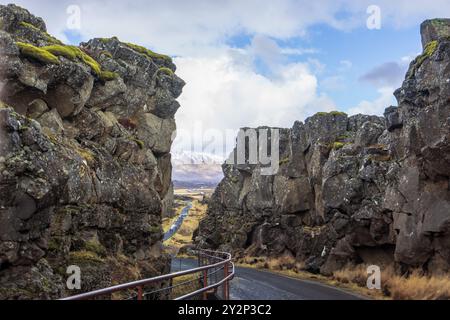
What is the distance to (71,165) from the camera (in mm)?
A: 19047

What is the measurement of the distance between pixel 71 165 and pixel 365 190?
2118 centimetres

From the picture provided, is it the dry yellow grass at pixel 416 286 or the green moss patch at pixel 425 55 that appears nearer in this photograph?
the dry yellow grass at pixel 416 286

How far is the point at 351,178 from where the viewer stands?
105 feet

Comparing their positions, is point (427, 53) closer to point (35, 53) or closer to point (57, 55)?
point (57, 55)

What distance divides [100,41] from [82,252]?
21.4 metres

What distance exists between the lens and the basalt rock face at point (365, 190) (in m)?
20.6

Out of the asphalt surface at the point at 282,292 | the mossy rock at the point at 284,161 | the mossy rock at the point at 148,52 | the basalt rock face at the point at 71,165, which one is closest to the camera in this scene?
the basalt rock face at the point at 71,165

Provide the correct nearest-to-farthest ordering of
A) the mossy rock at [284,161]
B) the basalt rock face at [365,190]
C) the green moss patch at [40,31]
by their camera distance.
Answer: the basalt rock face at [365,190] < the green moss patch at [40,31] < the mossy rock at [284,161]

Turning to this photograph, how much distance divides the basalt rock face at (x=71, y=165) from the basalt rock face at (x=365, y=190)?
46.1ft

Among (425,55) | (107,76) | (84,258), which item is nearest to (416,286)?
(425,55)

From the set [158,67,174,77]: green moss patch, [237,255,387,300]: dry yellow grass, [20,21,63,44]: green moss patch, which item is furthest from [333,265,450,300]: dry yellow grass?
[158,67,174,77]: green moss patch

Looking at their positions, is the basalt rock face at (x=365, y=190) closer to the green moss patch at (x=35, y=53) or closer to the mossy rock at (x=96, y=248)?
the mossy rock at (x=96, y=248)

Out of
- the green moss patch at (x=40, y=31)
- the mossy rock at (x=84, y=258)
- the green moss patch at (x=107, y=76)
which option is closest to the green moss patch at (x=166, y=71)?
the green moss patch at (x=107, y=76)
